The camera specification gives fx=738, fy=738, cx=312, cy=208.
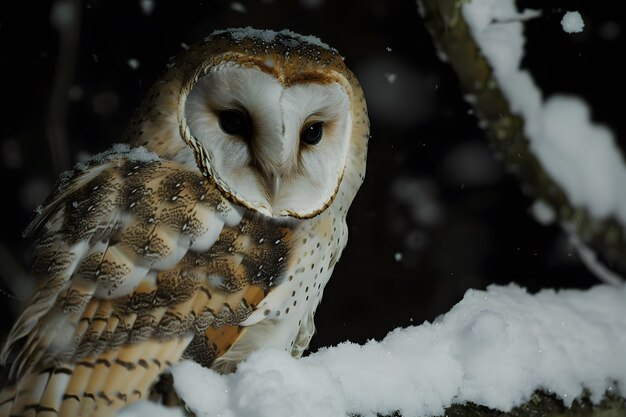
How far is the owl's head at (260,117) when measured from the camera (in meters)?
1.34

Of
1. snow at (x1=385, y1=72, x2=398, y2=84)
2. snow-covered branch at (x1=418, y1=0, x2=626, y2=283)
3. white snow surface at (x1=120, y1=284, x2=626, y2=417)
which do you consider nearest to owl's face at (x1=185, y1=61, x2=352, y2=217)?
white snow surface at (x1=120, y1=284, x2=626, y2=417)

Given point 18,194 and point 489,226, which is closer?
point 18,194

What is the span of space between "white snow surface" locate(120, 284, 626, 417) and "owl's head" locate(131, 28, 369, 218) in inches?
13.1

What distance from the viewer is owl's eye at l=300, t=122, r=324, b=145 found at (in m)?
1.44

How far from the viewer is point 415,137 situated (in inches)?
107

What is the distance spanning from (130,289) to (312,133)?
460 mm

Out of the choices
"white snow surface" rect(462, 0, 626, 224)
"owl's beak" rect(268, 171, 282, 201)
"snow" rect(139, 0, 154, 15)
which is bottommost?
"white snow surface" rect(462, 0, 626, 224)

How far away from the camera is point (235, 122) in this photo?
4.54ft

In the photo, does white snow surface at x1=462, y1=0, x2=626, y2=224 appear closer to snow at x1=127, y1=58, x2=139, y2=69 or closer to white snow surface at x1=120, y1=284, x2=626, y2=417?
white snow surface at x1=120, y1=284, x2=626, y2=417

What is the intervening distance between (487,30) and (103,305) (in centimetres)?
135

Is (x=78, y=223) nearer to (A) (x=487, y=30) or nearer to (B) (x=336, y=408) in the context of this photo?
(B) (x=336, y=408)

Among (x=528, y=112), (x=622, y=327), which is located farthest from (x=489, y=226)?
(x=622, y=327)

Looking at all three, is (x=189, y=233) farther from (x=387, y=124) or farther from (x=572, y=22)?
(x=572, y=22)

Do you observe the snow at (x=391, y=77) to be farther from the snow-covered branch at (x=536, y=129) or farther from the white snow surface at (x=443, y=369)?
the white snow surface at (x=443, y=369)
